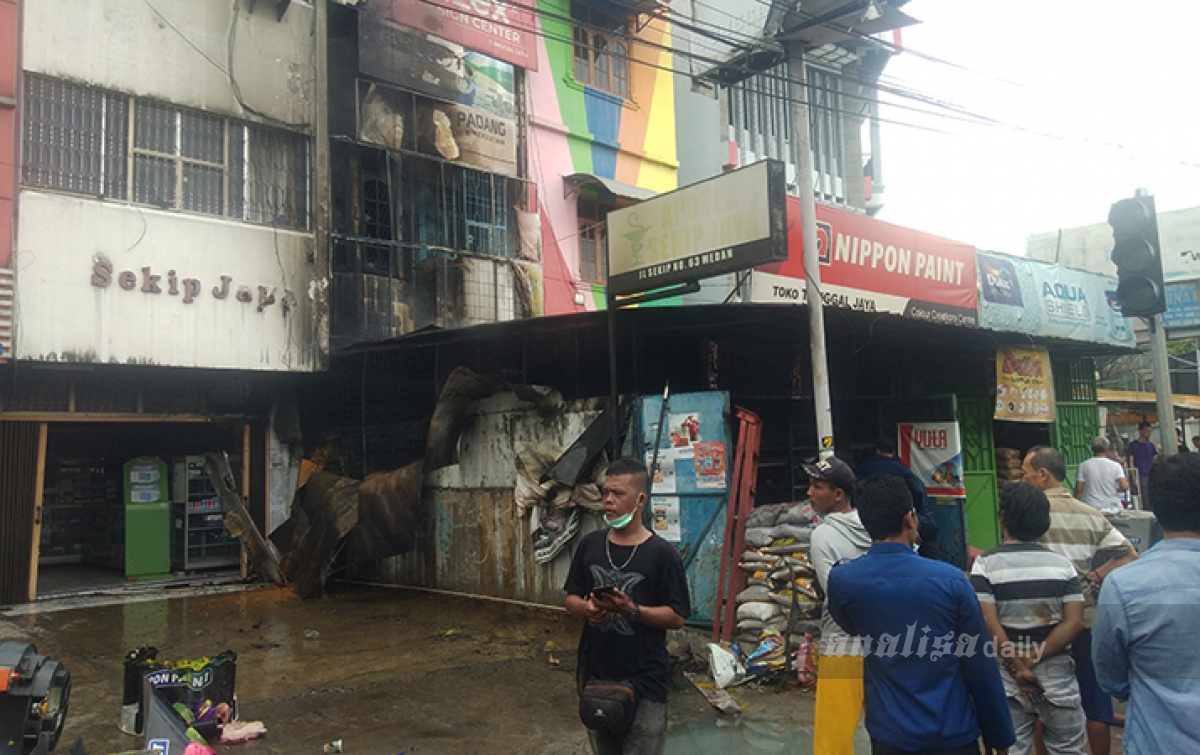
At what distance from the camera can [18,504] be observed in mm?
10328

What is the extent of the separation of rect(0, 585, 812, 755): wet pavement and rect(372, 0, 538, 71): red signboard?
905cm

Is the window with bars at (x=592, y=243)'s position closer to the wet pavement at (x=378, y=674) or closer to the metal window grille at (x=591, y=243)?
the metal window grille at (x=591, y=243)

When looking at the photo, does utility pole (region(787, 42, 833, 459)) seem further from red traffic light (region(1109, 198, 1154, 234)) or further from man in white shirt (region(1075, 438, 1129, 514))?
man in white shirt (region(1075, 438, 1129, 514))

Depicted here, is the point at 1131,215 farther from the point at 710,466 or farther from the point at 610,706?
the point at 610,706

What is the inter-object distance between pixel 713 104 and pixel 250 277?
11442mm

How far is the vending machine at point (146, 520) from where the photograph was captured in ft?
41.2

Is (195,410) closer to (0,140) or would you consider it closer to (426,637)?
(0,140)

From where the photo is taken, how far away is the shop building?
9.98m

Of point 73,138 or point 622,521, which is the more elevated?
point 73,138

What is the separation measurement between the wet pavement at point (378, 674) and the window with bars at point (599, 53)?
10.5 metres

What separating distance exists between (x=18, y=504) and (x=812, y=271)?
32.6ft

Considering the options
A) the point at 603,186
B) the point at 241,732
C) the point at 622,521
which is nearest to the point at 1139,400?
the point at 603,186

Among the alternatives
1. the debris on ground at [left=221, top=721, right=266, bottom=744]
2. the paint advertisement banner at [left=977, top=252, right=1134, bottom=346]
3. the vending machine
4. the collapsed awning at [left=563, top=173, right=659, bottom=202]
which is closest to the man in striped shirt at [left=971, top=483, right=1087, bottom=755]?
the debris on ground at [left=221, top=721, right=266, bottom=744]

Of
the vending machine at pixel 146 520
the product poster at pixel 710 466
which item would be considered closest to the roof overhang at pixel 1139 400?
the product poster at pixel 710 466
